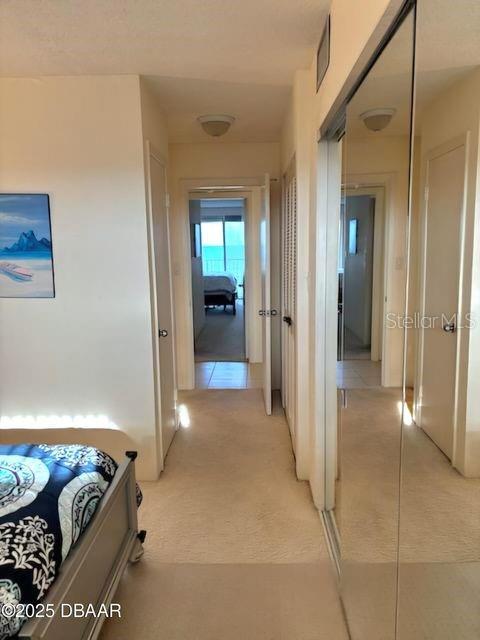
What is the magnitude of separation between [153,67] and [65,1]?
0.77m

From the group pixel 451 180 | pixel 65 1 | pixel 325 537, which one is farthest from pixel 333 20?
pixel 325 537

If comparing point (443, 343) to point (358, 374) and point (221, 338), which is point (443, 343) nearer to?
point (358, 374)

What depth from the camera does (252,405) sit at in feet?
14.8

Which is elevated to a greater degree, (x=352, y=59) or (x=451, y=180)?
(x=352, y=59)

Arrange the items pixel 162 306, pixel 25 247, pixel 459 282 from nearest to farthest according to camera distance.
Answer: pixel 459 282, pixel 25 247, pixel 162 306

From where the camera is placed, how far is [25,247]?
9.43ft

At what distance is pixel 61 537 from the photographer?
1.53 meters

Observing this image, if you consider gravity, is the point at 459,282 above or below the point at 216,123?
below

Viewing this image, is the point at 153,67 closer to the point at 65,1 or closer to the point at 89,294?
the point at 65,1

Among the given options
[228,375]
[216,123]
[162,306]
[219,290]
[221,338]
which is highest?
[216,123]

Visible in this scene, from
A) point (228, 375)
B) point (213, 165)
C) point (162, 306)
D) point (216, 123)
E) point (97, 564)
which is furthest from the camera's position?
point (228, 375)

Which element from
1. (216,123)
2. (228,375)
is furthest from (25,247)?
(228,375)

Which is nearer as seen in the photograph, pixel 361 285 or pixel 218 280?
pixel 361 285

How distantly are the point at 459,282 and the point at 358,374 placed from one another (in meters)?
1.01
